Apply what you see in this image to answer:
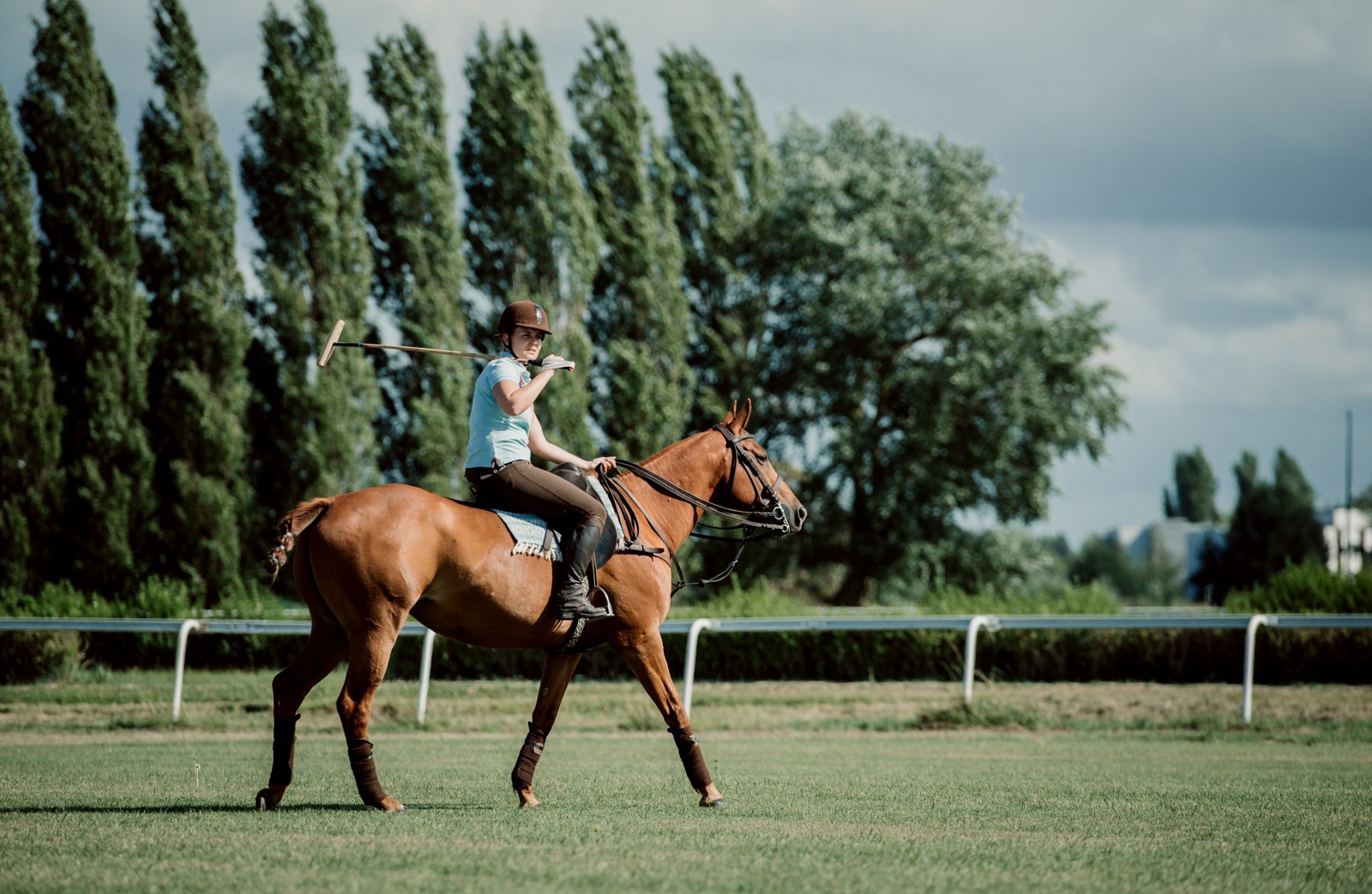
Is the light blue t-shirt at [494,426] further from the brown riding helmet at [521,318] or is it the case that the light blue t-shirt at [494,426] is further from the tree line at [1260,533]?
the tree line at [1260,533]

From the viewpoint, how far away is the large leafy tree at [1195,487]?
406 ft

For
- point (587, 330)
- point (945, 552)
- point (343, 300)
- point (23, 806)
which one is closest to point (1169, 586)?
point (945, 552)

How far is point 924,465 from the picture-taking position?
37531 mm

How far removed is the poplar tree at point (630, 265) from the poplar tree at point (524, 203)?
45.6 inches

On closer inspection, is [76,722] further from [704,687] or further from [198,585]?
[198,585]

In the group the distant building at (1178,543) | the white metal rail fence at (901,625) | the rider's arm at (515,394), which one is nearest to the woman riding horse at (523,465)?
the rider's arm at (515,394)

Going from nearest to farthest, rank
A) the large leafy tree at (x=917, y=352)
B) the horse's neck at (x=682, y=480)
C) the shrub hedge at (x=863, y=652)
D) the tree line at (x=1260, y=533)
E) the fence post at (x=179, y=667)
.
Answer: the horse's neck at (x=682, y=480) < the fence post at (x=179, y=667) < the shrub hedge at (x=863, y=652) < the large leafy tree at (x=917, y=352) < the tree line at (x=1260, y=533)

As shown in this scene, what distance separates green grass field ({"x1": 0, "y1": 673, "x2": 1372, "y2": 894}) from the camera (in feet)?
17.2

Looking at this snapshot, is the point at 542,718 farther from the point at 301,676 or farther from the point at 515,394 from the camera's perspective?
the point at 515,394

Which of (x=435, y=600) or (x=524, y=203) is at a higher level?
(x=524, y=203)

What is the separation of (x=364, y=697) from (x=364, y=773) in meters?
0.42

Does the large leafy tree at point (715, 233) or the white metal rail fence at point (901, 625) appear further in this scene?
the large leafy tree at point (715, 233)

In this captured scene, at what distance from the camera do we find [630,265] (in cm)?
3594

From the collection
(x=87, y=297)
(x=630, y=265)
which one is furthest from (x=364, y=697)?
(x=630, y=265)
